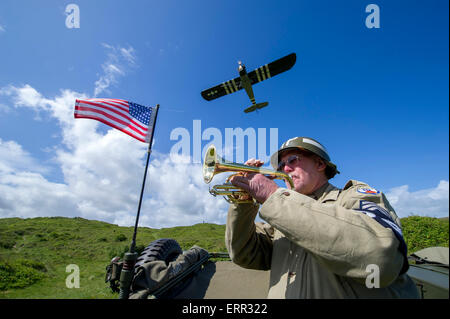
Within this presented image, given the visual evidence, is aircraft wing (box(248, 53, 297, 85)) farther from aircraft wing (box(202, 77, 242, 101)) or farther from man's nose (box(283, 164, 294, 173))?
man's nose (box(283, 164, 294, 173))

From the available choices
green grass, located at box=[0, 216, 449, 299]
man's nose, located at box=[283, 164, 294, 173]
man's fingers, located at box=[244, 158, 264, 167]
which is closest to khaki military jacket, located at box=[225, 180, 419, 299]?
Result: man's nose, located at box=[283, 164, 294, 173]

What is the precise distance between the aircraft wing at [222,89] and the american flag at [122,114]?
12.3 m

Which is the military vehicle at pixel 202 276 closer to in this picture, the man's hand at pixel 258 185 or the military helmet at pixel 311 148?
the military helmet at pixel 311 148

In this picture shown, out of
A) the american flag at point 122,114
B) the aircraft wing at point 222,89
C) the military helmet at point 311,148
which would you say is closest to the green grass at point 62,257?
the military helmet at point 311,148

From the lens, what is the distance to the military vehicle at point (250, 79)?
16.0 m

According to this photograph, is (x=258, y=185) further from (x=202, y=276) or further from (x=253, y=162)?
(x=202, y=276)

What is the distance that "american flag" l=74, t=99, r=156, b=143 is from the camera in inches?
266

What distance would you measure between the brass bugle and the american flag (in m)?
4.42

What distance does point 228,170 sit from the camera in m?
2.68

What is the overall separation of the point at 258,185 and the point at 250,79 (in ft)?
55.9

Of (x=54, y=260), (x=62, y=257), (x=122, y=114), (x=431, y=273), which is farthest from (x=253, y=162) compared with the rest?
(x=62, y=257)

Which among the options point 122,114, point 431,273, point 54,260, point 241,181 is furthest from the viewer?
point 54,260
